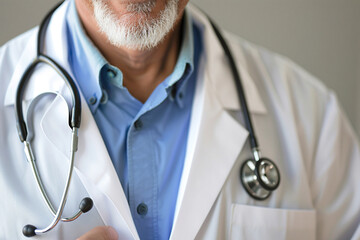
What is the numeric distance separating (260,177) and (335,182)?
297 millimetres

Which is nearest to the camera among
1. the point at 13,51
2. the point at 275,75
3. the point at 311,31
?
the point at 13,51

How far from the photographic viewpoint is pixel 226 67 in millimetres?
1166

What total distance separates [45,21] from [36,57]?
5.2 inches

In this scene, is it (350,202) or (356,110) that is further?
(356,110)

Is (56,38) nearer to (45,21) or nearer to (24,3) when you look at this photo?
(45,21)

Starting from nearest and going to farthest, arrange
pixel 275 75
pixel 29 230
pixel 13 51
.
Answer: pixel 29 230 < pixel 13 51 < pixel 275 75

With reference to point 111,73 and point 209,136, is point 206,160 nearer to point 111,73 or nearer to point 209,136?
point 209,136

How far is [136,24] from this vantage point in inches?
36.3

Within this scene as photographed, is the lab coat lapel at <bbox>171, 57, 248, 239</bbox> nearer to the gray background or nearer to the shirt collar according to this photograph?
the shirt collar

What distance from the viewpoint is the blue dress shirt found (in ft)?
3.18

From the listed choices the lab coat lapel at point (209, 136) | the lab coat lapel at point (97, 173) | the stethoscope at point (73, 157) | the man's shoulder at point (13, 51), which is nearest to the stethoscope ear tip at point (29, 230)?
the stethoscope at point (73, 157)

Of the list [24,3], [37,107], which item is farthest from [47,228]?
[24,3]

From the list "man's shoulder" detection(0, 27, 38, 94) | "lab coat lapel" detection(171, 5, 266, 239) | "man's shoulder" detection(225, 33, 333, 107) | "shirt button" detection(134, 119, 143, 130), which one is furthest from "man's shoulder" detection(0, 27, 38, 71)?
"man's shoulder" detection(225, 33, 333, 107)

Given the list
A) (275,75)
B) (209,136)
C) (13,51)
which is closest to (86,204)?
(209,136)
